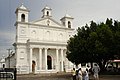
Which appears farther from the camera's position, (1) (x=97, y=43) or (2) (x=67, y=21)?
(2) (x=67, y=21)

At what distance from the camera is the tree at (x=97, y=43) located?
31.4 metres

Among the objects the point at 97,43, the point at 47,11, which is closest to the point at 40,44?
the point at 47,11

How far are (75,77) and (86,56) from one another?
12.2 m

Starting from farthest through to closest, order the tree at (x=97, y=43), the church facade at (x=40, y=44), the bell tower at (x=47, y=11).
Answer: the bell tower at (x=47, y=11), the church facade at (x=40, y=44), the tree at (x=97, y=43)

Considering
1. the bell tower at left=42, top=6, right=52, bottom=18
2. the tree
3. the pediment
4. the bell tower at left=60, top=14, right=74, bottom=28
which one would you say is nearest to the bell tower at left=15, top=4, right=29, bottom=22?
the pediment

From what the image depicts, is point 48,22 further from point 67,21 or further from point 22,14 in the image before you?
point 22,14

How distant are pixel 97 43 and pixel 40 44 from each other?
2533 centimetres

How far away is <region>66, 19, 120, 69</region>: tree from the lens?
31.4 m

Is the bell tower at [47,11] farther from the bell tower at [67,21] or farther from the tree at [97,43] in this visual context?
the tree at [97,43]

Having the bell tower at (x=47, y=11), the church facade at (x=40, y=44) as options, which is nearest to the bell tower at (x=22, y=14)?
the church facade at (x=40, y=44)

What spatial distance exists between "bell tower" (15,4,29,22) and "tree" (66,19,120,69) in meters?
23.8

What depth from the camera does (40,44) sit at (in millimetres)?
54906

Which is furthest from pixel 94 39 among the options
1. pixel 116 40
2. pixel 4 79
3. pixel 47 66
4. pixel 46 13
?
pixel 46 13

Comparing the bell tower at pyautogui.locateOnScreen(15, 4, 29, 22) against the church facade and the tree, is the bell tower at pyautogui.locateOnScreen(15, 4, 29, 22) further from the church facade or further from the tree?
the tree
